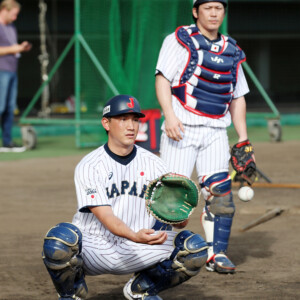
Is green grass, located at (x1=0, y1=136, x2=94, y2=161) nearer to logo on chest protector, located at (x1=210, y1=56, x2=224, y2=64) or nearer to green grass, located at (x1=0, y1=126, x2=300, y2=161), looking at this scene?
green grass, located at (x1=0, y1=126, x2=300, y2=161)

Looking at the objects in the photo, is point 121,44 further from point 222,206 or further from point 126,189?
point 126,189

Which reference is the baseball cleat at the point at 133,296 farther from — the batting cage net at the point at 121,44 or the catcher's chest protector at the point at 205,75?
the batting cage net at the point at 121,44

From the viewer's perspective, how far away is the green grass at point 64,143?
11641 millimetres

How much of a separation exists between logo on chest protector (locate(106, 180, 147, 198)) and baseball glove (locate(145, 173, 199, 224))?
199 mm

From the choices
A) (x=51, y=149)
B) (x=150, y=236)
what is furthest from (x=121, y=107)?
(x=51, y=149)

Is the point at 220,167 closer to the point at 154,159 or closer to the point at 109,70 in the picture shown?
the point at 154,159

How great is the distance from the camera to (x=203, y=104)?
551 centimetres

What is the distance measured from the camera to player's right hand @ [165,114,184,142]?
17.7ft

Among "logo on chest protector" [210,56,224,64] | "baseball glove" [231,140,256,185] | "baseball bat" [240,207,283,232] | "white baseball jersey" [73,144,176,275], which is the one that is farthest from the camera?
"baseball bat" [240,207,283,232]

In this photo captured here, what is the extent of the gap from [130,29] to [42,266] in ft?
20.5

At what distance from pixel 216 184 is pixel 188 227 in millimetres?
1406

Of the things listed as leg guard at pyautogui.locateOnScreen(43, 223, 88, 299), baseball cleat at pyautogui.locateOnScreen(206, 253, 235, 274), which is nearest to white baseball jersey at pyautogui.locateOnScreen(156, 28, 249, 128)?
baseball cleat at pyautogui.locateOnScreen(206, 253, 235, 274)

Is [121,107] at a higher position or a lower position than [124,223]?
higher

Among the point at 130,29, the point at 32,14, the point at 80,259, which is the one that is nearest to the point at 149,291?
the point at 80,259
